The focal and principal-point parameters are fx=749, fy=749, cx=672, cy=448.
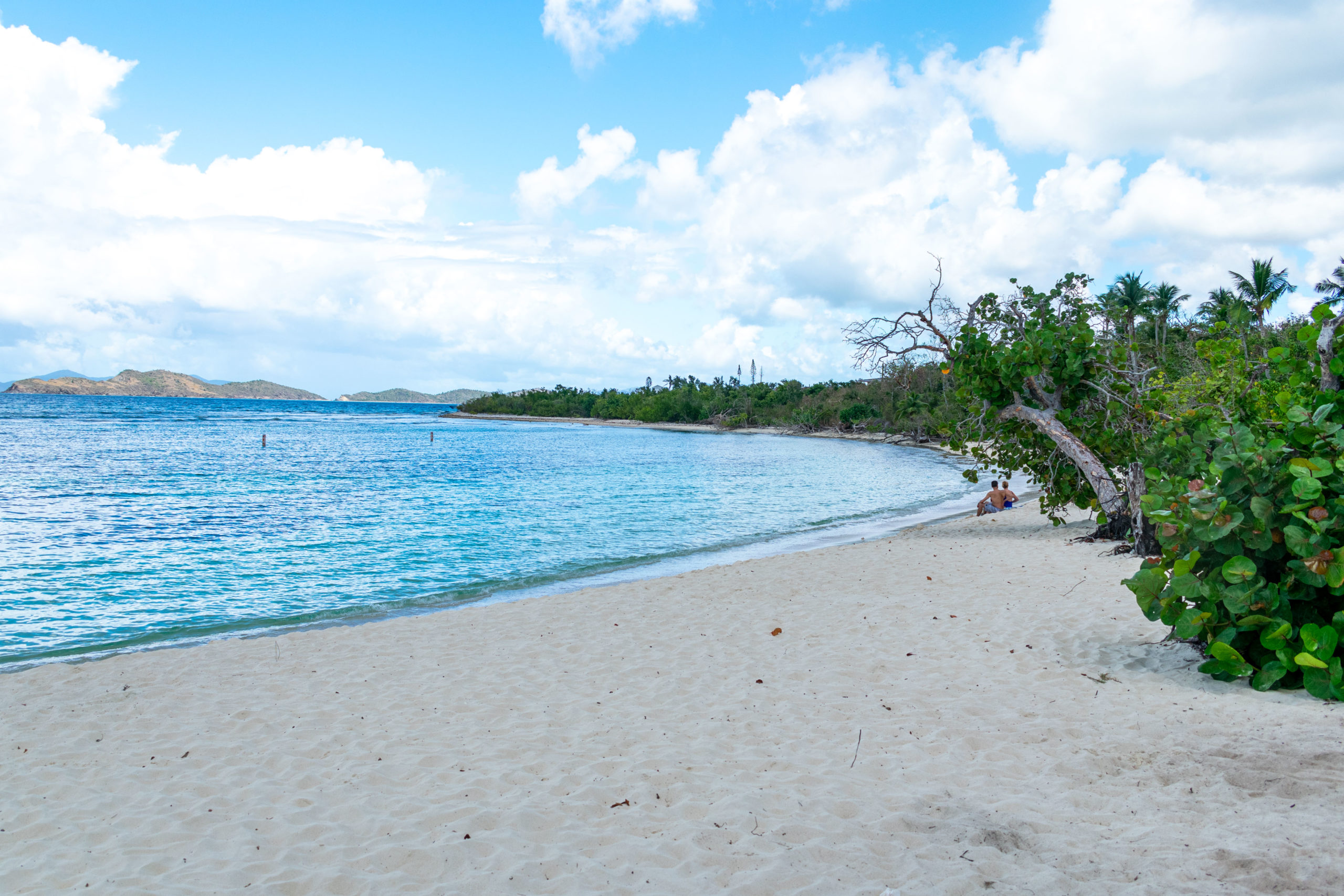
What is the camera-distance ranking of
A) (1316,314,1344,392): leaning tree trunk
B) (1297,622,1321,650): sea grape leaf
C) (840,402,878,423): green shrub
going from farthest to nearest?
(840,402,878,423): green shrub → (1316,314,1344,392): leaning tree trunk → (1297,622,1321,650): sea grape leaf

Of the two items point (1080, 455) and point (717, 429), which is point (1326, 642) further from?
point (717, 429)

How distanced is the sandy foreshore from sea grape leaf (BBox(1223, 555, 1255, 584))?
3.00ft

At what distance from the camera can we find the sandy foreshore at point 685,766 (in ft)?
12.1

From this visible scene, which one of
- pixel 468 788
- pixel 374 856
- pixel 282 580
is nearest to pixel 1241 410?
pixel 468 788

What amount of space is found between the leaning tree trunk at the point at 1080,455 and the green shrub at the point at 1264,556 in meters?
8.10

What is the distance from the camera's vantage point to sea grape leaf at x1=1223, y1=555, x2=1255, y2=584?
18.1ft

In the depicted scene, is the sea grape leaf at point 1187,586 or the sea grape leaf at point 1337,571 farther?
the sea grape leaf at point 1187,586

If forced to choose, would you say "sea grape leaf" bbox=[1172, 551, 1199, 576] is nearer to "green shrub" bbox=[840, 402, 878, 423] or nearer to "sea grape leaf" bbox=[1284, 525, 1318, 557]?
"sea grape leaf" bbox=[1284, 525, 1318, 557]

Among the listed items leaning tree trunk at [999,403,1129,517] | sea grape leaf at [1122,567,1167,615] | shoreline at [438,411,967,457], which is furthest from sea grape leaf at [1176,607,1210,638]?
shoreline at [438,411,967,457]

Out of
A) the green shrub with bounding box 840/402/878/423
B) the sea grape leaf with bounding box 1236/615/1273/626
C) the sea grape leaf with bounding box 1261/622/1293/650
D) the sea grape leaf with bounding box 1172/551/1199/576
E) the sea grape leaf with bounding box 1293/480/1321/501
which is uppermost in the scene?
the green shrub with bounding box 840/402/878/423

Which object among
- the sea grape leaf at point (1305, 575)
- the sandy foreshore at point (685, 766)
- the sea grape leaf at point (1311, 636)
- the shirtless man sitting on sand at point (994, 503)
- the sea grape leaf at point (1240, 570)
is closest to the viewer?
the sandy foreshore at point (685, 766)

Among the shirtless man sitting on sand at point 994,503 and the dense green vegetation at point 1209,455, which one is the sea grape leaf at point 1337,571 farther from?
the shirtless man sitting on sand at point 994,503

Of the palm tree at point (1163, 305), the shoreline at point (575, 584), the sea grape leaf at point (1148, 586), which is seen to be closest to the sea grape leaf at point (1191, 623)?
the sea grape leaf at point (1148, 586)

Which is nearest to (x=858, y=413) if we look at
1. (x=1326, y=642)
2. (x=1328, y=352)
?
(x=1328, y=352)
